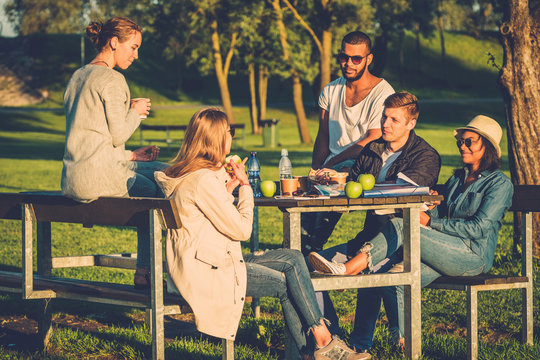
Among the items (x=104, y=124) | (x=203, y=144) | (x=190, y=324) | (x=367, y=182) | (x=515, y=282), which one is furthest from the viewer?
(x=190, y=324)

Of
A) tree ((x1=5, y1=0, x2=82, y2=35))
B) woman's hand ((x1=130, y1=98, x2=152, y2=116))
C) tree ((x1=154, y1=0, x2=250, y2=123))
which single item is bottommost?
woman's hand ((x1=130, y1=98, x2=152, y2=116))

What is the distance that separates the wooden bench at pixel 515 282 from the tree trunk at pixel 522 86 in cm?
268

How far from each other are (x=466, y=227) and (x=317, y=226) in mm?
1519

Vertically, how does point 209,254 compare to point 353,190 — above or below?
below

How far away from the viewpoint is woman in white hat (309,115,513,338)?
4973 mm

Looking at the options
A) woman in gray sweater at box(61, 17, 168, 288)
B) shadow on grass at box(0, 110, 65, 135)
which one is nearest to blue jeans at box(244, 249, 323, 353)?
woman in gray sweater at box(61, 17, 168, 288)

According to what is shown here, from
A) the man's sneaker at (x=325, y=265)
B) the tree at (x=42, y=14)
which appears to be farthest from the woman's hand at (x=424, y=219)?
the tree at (x=42, y=14)

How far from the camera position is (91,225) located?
475 centimetres

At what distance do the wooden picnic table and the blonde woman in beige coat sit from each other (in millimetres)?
218

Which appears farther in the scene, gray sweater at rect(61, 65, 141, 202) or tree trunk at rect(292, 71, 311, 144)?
tree trunk at rect(292, 71, 311, 144)

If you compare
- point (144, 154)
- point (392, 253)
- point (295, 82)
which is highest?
point (295, 82)

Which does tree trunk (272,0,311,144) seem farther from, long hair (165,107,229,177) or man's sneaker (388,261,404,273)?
long hair (165,107,229,177)

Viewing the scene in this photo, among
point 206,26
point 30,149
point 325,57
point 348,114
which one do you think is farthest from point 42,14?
point 348,114

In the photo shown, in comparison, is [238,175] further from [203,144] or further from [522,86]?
[522,86]
